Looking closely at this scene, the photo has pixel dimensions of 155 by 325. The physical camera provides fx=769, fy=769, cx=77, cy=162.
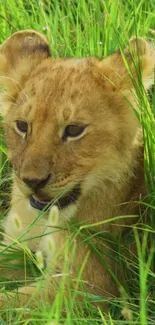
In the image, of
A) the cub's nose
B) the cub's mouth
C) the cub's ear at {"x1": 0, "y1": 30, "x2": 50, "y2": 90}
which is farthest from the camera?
the cub's ear at {"x1": 0, "y1": 30, "x2": 50, "y2": 90}

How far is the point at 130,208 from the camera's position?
10.7 feet

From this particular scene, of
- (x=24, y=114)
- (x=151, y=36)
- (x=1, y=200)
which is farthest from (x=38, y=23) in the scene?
(x=24, y=114)

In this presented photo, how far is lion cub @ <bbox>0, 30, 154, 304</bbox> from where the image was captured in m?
2.95

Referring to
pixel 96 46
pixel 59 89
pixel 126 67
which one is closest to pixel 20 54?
pixel 59 89

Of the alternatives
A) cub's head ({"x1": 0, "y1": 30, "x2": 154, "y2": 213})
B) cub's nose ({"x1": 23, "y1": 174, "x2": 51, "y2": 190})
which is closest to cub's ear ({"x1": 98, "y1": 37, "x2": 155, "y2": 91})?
cub's head ({"x1": 0, "y1": 30, "x2": 154, "y2": 213})

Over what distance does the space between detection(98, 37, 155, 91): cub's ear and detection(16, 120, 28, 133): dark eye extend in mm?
369

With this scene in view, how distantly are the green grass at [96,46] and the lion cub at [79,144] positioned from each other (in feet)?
0.25

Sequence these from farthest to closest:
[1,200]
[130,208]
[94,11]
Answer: [94,11], [1,200], [130,208]

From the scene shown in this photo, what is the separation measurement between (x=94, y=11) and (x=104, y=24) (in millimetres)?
450

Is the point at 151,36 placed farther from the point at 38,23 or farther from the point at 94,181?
the point at 94,181

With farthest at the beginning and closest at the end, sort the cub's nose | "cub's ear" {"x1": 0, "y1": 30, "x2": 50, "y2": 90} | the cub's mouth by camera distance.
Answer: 1. "cub's ear" {"x1": 0, "y1": 30, "x2": 50, "y2": 90}
2. the cub's mouth
3. the cub's nose

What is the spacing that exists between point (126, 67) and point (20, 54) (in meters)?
0.58

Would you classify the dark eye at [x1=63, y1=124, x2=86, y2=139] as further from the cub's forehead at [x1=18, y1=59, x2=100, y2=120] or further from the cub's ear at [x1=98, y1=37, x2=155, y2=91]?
the cub's ear at [x1=98, y1=37, x2=155, y2=91]

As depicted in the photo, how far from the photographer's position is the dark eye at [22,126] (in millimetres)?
3070
